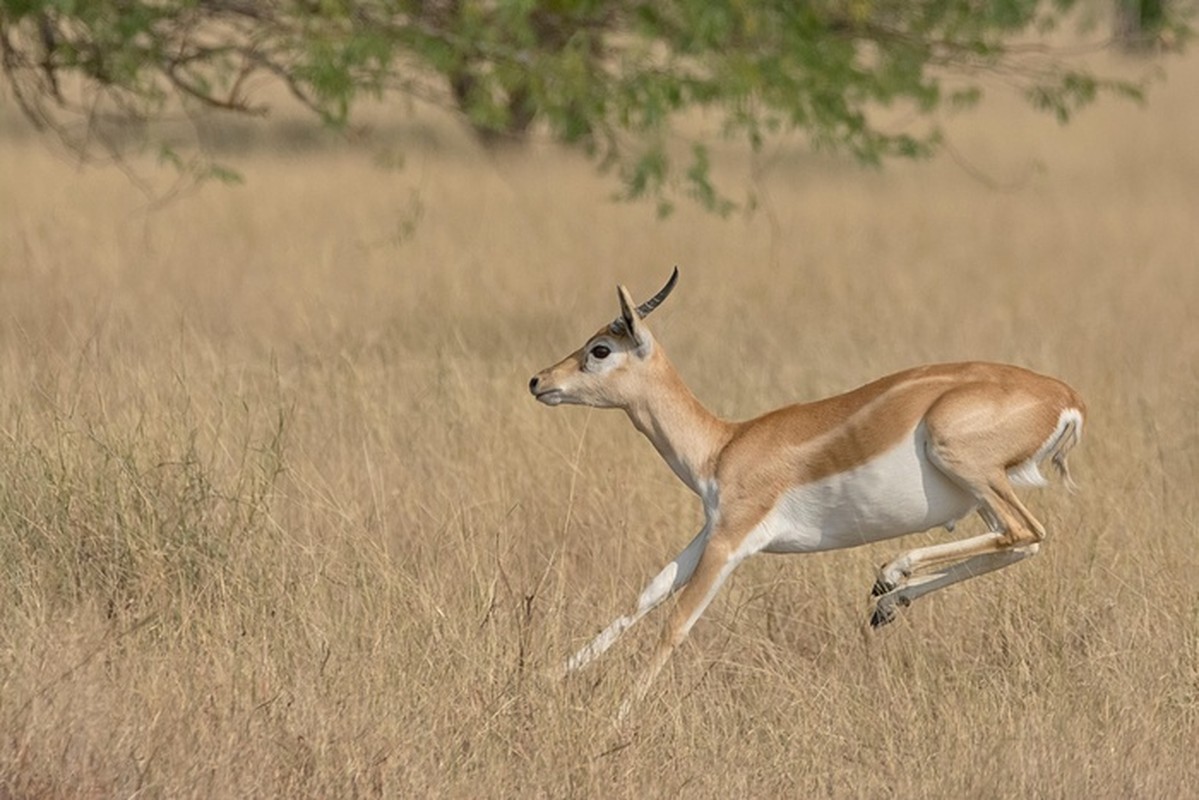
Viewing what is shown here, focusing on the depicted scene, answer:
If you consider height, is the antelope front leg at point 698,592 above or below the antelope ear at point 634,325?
below

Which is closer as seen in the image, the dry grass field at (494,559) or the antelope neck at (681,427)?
the dry grass field at (494,559)

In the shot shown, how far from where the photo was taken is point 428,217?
1512 centimetres

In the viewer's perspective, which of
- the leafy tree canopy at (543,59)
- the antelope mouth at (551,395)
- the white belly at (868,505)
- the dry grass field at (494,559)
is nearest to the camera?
the dry grass field at (494,559)

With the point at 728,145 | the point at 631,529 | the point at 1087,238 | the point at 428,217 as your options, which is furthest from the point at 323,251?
the point at 728,145

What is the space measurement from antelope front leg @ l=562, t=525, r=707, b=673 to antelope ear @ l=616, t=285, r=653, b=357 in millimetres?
538

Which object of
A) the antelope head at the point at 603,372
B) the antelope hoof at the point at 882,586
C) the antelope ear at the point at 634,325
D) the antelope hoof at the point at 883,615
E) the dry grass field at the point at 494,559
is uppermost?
the antelope ear at the point at 634,325

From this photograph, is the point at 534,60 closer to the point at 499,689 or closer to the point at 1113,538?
Result: the point at 1113,538

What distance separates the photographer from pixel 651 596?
18.4 ft

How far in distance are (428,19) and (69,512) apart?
445 centimetres

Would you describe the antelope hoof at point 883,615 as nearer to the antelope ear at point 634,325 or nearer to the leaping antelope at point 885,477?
the leaping antelope at point 885,477

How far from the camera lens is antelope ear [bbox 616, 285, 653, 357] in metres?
5.54

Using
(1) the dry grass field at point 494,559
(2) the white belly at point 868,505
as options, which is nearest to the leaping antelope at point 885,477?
(2) the white belly at point 868,505

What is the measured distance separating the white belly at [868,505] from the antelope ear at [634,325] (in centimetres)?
59

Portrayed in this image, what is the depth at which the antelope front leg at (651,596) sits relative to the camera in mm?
5355
